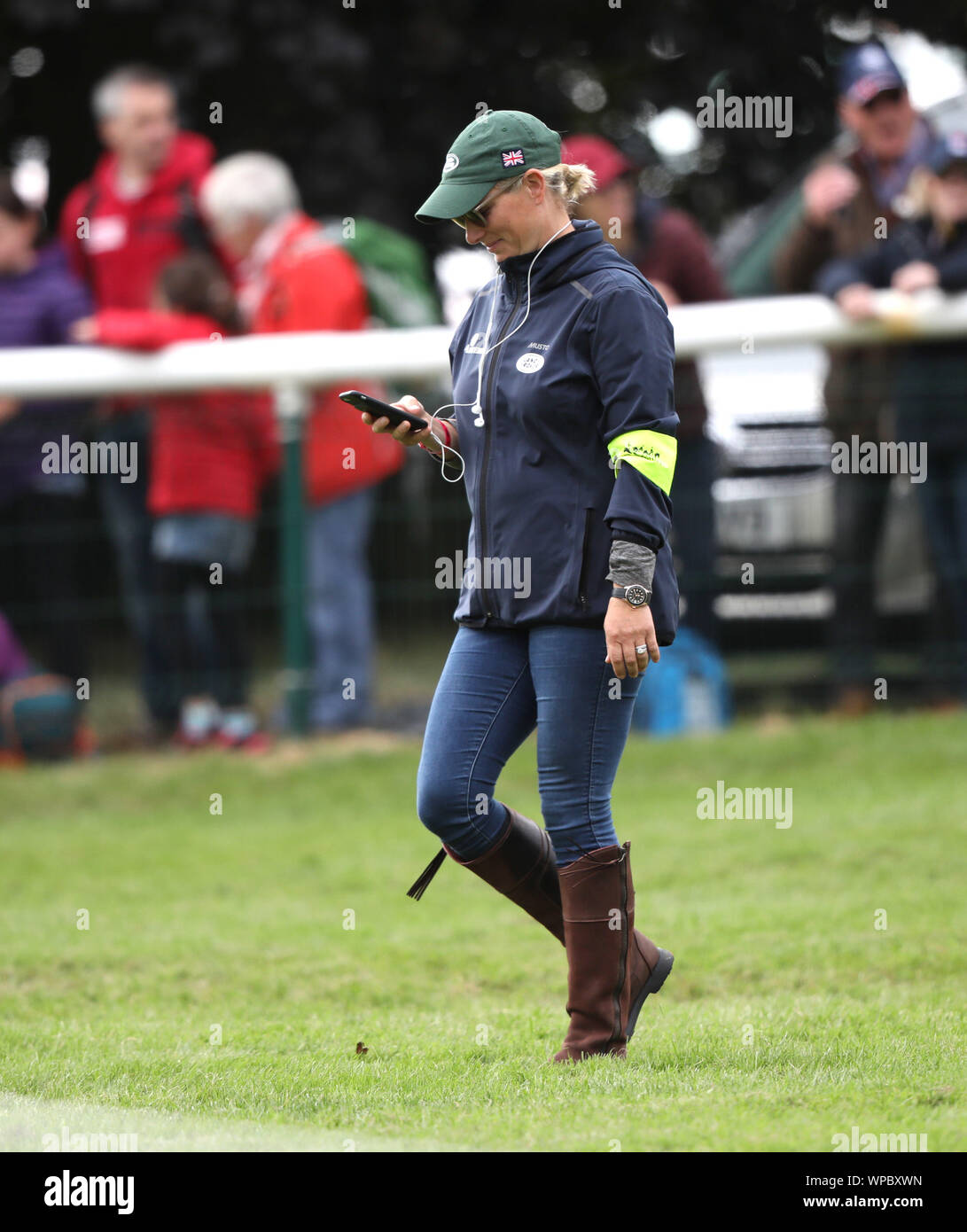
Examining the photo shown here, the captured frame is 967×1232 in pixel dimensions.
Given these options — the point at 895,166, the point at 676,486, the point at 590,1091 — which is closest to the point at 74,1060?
the point at 590,1091

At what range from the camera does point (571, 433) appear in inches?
184

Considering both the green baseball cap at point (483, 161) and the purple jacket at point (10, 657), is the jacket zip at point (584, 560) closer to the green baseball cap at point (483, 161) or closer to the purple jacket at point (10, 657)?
the green baseball cap at point (483, 161)

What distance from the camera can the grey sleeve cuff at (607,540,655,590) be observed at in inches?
176

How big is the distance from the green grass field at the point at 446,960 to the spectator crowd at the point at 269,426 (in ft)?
1.53

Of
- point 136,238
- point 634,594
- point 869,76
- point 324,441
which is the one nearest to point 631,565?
point 634,594

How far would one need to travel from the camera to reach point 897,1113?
13.6ft

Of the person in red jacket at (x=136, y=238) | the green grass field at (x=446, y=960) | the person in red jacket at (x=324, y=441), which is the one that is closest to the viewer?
the green grass field at (x=446, y=960)

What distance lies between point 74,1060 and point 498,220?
241 cm

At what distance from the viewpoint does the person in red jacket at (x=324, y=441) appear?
32.0 feet

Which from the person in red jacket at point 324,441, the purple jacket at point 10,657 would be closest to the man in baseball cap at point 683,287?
the person in red jacket at point 324,441

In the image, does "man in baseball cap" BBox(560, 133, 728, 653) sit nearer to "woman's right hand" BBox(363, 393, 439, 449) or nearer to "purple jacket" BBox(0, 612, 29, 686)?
"purple jacket" BBox(0, 612, 29, 686)

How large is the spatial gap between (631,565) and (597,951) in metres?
0.99

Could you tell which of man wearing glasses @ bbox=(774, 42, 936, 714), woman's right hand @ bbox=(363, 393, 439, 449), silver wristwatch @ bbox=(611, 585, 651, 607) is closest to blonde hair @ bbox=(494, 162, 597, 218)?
woman's right hand @ bbox=(363, 393, 439, 449)

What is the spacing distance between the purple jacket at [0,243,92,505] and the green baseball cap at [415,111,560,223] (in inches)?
225
